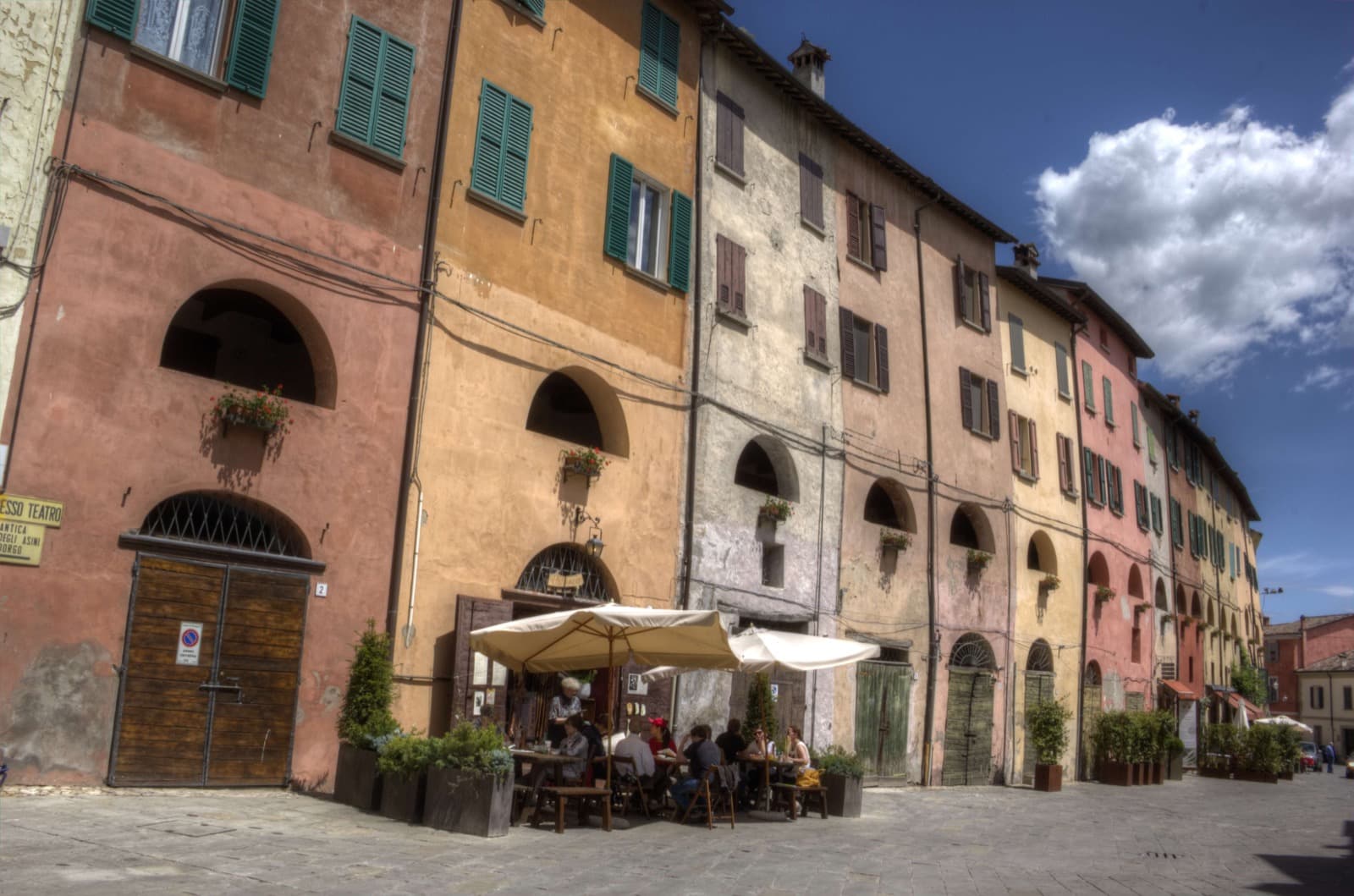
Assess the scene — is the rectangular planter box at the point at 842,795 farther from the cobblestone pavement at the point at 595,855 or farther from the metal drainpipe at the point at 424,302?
the metal drainpipe at the point at 424,302

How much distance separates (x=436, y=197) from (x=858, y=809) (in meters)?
9.20

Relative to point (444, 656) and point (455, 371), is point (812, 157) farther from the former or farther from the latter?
point (444, 656)

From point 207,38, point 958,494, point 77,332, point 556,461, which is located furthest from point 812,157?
point 77,332

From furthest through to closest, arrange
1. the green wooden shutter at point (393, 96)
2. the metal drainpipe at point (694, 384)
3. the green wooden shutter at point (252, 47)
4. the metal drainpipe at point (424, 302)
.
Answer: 1. the metal drainpipe at point (694, 384)
2. the green wooden shutter at point (393, 96)
3. the metal drainpipe at point (424, 302)
4. the green wooden shutter at point (252, 47)

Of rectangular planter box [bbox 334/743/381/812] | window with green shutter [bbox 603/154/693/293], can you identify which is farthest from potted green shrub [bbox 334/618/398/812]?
window with green shutter [bbox 603/154/693/293]

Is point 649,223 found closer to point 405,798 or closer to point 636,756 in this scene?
point 636,756

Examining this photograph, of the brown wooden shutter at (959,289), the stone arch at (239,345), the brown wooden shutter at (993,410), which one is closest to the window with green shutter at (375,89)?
the stone arch at (239,345)

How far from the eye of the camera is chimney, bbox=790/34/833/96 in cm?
2375

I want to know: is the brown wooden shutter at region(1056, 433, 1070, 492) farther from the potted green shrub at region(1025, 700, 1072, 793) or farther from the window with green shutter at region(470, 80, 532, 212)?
the window with green shutter at region(470, 80, 532, 212)

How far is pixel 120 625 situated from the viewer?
10508mm

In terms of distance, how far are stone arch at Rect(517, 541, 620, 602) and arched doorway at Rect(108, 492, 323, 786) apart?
313cm

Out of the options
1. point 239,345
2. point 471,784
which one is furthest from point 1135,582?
point 471,784

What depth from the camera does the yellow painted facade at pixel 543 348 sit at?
43.0ft

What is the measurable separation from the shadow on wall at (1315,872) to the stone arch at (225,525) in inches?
380
